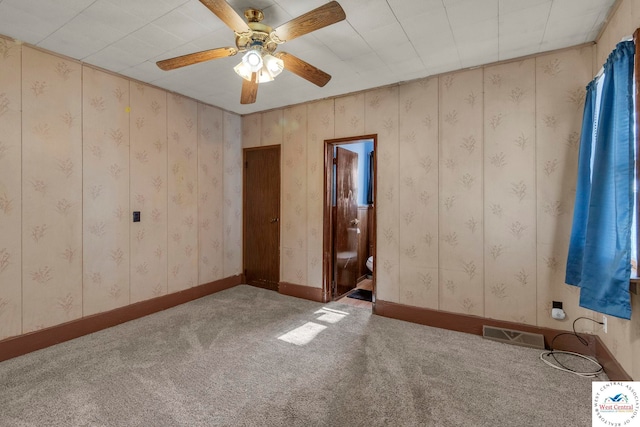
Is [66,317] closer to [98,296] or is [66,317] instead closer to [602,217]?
[98,296]

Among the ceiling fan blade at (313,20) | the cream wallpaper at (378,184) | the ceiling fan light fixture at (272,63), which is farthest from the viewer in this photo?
the cream wallpaper at (378,184)

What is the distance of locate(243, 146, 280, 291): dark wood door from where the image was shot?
4181mm

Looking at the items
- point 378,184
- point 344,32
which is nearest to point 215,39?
point 344,32

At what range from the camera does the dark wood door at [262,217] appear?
4.18m

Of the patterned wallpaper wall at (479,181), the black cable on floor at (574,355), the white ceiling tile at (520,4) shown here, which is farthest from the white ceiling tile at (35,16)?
the black cable on floor at (574,355)

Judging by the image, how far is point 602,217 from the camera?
188cm

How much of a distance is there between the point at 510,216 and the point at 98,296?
399 centimetres

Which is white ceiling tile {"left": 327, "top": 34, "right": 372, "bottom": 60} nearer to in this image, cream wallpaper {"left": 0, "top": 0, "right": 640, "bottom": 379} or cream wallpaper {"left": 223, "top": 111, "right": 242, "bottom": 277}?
cream wallpaper {"left": 0, "top": 0, "right": 640, "bottom": 379}

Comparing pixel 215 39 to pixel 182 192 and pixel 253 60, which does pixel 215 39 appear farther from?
pixel 182 192

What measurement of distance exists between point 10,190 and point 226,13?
2.29 m

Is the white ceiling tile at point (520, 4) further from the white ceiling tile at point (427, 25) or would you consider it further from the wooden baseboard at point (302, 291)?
the wooden baseboard at point (302, 291)

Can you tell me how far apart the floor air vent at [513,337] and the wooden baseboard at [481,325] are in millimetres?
40

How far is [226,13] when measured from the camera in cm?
162

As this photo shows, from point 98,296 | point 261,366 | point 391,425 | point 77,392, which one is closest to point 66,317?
point 98,296
